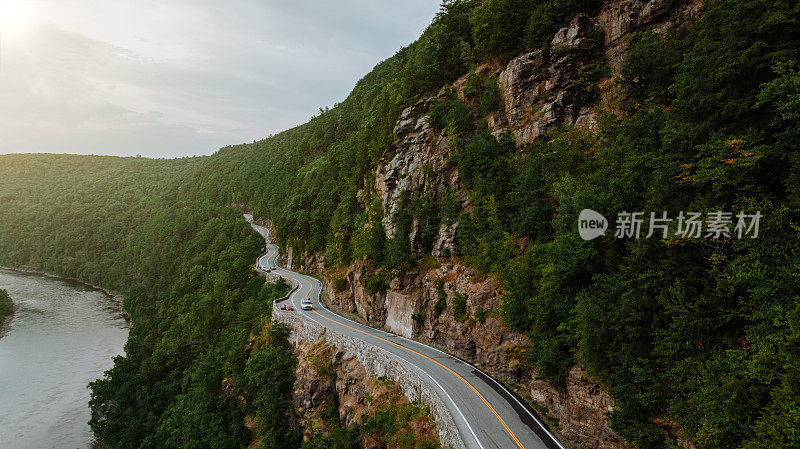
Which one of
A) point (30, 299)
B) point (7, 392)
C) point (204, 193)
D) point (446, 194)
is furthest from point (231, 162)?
point (446, 194)

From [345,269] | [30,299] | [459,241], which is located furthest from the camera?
[30,299]

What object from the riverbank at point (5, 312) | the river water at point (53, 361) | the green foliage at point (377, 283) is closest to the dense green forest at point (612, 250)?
the green foliage at point (377, 283)

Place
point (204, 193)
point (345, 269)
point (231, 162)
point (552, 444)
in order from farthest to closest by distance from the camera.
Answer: point (231, 162) < point (204, 193) < point (345, 269) < point (552, 444)

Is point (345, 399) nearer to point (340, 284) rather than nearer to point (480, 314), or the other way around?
point (480, 314)

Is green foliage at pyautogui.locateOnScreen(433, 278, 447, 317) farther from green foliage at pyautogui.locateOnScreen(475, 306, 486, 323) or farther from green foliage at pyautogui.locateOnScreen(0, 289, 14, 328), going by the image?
green foliage at pyautogui.locateOnScreen(0, 289, 14, 328)

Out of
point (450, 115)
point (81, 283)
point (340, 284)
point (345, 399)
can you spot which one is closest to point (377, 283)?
point (340, 284)

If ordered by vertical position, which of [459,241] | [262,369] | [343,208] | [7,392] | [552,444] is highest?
[343,208]

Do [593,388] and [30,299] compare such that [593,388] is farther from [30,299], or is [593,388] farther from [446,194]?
[30,299]
